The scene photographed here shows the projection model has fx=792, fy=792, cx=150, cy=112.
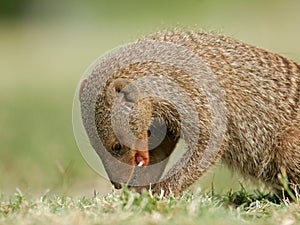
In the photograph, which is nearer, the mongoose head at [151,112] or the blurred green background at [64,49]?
the mongoose head at [151,112]

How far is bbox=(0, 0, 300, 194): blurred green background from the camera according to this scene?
6816mm

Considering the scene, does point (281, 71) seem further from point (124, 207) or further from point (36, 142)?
point (36, 142)

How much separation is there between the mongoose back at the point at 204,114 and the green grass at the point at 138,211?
313 mm

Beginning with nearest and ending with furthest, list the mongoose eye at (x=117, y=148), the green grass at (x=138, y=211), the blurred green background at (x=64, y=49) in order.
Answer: the green grass at (x=138, y=211)
the mongoose eye at (x=117, y=148)
the blurred green background at (x=64, y=49)

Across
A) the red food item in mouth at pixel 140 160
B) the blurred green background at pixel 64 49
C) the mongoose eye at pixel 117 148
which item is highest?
the mongoose eye at pixel 117 148

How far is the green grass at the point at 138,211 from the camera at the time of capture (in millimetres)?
3340

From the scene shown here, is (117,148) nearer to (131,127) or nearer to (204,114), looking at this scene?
(131,127)

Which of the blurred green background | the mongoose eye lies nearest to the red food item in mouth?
the mongoose eye

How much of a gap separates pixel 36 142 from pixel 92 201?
4.01 m

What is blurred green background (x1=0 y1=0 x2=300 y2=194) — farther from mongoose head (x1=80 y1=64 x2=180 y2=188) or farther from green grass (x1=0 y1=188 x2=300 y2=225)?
green grass (x1=0 y1=188 x2=300 y2=225)

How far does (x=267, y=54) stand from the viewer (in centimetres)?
489

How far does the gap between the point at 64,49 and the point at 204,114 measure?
1806 cm

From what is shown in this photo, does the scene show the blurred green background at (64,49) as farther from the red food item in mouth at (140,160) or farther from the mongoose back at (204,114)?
the red food item in mouth at (140,160)

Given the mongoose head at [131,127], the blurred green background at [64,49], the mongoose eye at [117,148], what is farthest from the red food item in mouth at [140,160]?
the blurred green background at [64,49]
